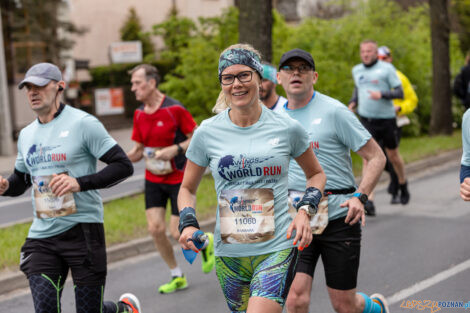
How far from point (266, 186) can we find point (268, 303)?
0.61 meters

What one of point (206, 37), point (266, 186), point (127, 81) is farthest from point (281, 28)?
point (127, 81)

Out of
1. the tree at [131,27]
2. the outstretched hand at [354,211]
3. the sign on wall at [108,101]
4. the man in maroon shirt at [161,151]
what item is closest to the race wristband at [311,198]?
the outstretched hand at [354,211]

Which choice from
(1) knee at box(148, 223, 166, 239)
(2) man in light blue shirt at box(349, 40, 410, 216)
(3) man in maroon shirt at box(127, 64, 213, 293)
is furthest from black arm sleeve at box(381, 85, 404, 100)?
(1) knee at box(148, 223, 166, 239)

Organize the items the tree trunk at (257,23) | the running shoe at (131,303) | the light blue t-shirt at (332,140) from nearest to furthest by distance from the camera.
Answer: the light blue t-shirt at (332,140)
the running shoe at (131,303)
the tree trunk at (257,23)

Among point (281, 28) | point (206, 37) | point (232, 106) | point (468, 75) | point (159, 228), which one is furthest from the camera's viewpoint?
point (281, 28)

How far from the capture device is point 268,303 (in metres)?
3.34

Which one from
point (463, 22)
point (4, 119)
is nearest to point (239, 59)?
point (4, 119)

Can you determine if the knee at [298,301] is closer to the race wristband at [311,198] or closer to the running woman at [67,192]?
the race wristband at [311,198]

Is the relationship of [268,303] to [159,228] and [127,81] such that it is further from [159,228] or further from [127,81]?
[127,81]

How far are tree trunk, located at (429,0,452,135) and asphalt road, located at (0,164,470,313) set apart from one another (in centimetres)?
841

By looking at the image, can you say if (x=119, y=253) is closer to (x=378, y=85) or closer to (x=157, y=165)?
(x=157, y=165)

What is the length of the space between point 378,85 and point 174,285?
4778 millimetres

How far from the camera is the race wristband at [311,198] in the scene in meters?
3.49

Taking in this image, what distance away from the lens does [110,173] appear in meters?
4.32
